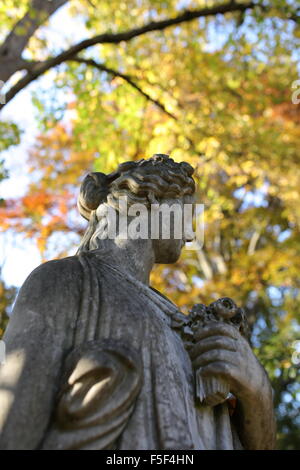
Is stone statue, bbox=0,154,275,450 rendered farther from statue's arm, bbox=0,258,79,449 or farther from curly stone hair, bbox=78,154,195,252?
curly stone hair, bbox=78,154,195,252

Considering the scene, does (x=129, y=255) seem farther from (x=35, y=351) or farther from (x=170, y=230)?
(x=35, y=351)

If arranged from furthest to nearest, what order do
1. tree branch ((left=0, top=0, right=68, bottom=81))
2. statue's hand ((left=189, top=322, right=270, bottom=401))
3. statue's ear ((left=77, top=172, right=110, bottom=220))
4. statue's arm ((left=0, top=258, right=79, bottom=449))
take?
tree branch ((left=0, top=0, right=68, bottom=81)) < statue's ear ((left=77, top=172, right=110, bottom=220)) < statue's hand ((left=189, top=322, right=270, bottom=401)) < statue's arm ((left=0, top=258, right=79, bottom=449))


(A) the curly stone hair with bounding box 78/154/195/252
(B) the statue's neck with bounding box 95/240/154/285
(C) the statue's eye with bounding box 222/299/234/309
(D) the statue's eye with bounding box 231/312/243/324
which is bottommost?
(D) the statue's eye with bounding box 231/312/243/324

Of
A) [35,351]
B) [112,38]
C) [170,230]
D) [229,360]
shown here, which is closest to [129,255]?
[170,230]

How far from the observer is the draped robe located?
7.13 feet

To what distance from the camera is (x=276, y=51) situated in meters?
10.9

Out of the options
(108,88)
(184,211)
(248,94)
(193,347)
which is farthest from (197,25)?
(193,347)

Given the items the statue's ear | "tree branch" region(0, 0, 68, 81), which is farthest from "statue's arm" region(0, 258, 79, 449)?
"tree branch" region(0, 0, 68, 81)

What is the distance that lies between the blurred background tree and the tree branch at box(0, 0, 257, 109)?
33 mm

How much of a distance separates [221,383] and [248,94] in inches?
398

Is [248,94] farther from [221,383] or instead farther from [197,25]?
[221,383]

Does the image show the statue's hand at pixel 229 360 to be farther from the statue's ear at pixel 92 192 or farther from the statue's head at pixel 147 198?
the statue's ear at pixel 92 192

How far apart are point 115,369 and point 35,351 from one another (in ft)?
1.01

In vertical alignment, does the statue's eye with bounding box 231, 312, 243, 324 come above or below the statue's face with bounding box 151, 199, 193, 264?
below
